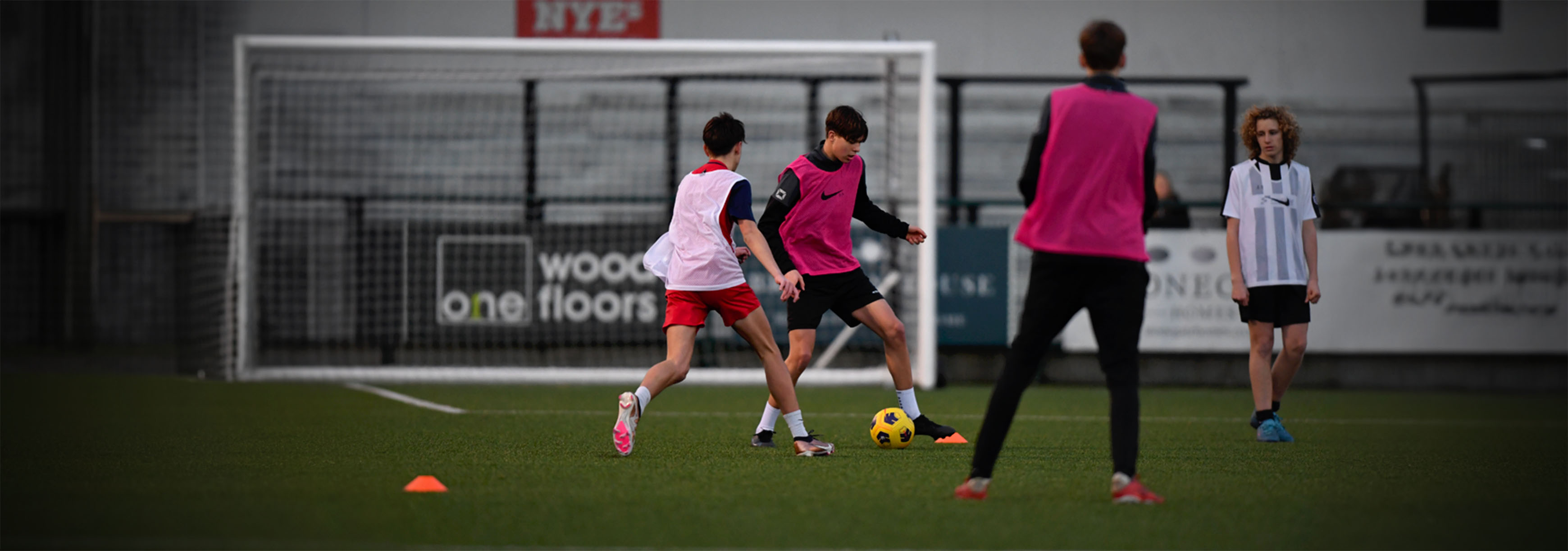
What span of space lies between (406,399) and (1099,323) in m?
6.00

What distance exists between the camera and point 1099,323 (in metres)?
4.14

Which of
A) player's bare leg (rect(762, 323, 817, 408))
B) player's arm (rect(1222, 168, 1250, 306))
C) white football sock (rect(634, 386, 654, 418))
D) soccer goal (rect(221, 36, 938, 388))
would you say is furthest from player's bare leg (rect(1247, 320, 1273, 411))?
soccer goal (rect(221, 36, 938, 388))

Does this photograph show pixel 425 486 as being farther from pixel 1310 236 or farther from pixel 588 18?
pixel 588 18

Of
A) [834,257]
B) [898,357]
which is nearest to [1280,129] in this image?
[898,357]

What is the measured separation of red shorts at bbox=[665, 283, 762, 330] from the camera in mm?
5598

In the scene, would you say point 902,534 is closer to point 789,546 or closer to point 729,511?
point 789,546

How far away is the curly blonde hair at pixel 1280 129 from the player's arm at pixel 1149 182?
2641mm

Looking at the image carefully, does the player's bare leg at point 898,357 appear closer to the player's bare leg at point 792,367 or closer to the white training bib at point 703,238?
the player's bare leg at point 792,367

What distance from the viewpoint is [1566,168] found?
1280 cm

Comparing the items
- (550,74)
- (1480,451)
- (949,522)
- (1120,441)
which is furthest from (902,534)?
(550,74)

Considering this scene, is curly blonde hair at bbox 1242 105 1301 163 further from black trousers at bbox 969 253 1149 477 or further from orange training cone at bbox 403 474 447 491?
orange training cone at bbox 403 474 447 491

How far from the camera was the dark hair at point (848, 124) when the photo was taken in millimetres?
5836

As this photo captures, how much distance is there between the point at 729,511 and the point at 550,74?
8.17 metres

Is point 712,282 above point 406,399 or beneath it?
above
